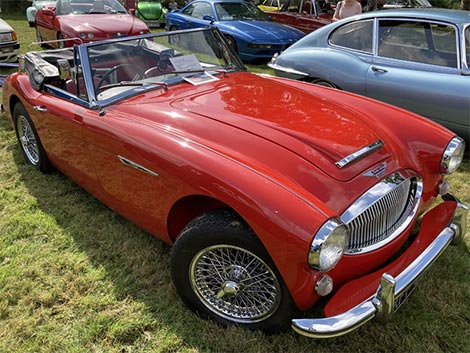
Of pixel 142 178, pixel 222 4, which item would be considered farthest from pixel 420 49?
pixel 222 4

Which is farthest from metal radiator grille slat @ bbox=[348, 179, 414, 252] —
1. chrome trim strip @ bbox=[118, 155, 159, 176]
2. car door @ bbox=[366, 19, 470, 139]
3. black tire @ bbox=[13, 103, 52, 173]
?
black tire @ bbox=[13, 103, 52, 173]

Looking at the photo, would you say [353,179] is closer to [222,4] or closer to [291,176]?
[291,176]

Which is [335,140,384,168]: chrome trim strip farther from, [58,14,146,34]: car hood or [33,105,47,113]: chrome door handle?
[58,14,146,34]: car hood

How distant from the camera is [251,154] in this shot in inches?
87.5

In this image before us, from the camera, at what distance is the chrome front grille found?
2.01m

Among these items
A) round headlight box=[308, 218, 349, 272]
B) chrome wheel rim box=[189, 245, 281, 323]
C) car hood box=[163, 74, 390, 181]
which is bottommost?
chrome wheel rim box=[189, 245, 281, 323]

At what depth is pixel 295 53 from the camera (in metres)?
5.27

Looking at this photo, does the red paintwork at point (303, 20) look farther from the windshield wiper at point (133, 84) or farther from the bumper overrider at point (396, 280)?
the bumper overrider at point (396, 280)

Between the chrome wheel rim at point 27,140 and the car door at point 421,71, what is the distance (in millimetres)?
3363

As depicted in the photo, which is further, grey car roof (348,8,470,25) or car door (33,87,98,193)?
grey car roof (348,8,470,25)

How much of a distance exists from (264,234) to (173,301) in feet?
3.01

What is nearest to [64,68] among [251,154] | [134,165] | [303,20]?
[134,165]

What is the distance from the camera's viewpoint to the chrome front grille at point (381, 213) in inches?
79.0

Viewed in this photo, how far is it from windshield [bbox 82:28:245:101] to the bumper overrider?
1823 millimetres
